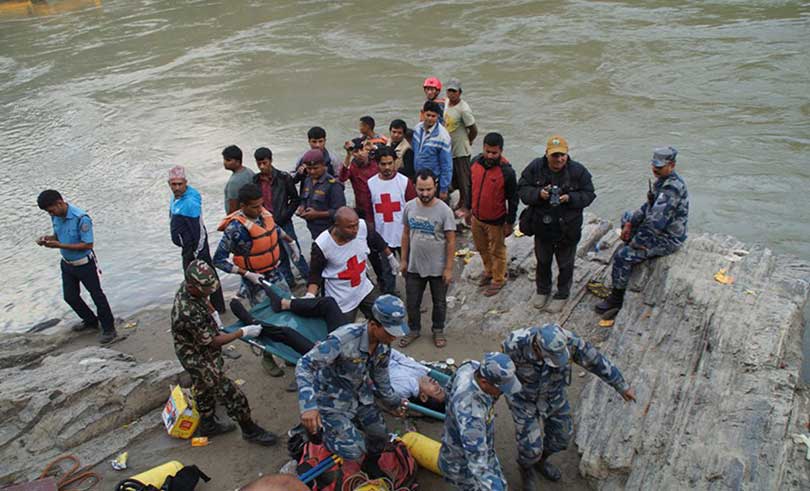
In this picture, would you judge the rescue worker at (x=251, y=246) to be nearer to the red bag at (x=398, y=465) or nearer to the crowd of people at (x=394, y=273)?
the crowd of people at (x=394, y=273)

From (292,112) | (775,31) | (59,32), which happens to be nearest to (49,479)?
(292,112)

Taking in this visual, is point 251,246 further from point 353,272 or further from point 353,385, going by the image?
point 353,385

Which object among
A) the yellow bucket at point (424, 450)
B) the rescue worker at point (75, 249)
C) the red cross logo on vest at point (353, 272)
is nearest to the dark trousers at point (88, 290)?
the rescue worker at point (75, 249)

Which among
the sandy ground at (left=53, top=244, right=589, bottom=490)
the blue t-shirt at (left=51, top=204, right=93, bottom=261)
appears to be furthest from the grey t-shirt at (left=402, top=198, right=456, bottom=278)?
the blue t-shirt at (left=51, top=204, right=93, bottom=261)

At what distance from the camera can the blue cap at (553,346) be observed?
12.2 feet

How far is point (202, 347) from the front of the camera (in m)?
4.52

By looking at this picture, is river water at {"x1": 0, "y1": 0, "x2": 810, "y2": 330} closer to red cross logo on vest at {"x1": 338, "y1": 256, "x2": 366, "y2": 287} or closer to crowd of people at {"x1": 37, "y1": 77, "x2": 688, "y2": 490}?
crowd of people at {"x1": 37, "y1": 77, "x2": 688, "y2": 490}

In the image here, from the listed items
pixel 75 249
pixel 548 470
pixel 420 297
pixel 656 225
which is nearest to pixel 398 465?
pixel 548 470

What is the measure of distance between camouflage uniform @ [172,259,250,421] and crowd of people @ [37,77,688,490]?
11mm

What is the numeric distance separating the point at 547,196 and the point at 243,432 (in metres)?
3.47

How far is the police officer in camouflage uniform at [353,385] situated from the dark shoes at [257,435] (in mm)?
1014

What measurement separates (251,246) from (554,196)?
2.93 meters

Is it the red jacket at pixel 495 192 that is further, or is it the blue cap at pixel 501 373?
the red jacket at pixel 495 192

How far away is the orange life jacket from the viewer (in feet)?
18.2
